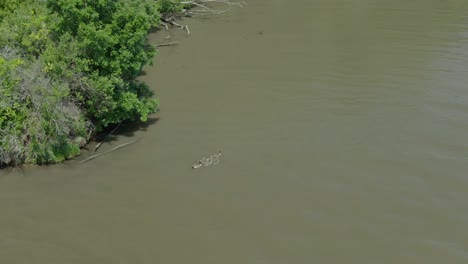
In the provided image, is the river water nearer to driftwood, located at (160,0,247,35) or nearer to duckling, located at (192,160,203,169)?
duckling, located at (192,160,203,169)

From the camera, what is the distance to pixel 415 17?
592 inches

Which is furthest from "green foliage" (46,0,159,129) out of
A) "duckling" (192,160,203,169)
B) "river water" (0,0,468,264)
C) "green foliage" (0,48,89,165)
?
"duckling" (192,160,203,169)

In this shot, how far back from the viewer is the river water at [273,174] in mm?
6344

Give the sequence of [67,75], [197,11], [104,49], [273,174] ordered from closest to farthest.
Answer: [273,174] → [67,75] → [104,49] → [197,11]

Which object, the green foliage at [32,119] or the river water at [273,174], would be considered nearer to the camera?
the river water at [273,174]

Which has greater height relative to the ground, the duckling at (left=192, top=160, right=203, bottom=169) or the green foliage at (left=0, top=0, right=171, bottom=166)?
the green foliage at (left=0, top=0, right=171, bottom=166)

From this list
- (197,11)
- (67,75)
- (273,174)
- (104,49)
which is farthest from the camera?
(197,11)

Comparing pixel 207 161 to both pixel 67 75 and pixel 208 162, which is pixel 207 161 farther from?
pixel 67 75

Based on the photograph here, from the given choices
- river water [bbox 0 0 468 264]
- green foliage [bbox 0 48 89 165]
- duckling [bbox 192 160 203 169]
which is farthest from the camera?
duckling [bbox 192 160 203 169]

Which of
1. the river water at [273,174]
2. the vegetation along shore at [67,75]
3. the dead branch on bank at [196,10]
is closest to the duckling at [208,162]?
the river water at [273,174]

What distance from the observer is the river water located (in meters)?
6.34

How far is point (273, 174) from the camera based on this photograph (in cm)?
769

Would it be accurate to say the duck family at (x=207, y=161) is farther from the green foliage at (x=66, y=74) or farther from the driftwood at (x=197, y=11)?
the driftwood at (x=197, y=11)

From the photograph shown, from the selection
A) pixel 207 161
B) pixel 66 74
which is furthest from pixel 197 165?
pixel 66 74
